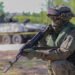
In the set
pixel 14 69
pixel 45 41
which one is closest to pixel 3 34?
pixel 14 69

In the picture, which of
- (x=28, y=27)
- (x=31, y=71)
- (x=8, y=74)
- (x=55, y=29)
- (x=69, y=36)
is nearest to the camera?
(x=69, y=36)

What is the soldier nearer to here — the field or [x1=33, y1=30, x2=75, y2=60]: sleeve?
[x1=33, y1=30, x2=75, y2=60]: sleeve

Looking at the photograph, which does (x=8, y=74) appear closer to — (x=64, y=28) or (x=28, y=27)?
(x=64, y=28)

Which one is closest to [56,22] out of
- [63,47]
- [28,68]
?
[63,47]

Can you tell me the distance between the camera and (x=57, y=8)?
3.87 meters

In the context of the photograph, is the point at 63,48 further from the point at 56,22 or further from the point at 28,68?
the point at 28,68

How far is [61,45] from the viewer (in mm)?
3773

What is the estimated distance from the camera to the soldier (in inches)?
146

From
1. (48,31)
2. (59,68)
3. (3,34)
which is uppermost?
(48,31)

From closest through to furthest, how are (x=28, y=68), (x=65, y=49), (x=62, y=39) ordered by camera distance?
(x=65, y=49) < (x=62, y=39) < (x=28, y=68)

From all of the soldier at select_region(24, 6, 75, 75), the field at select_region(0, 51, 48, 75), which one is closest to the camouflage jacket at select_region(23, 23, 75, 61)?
the soldier at select_region(24, 6, 75, 75)

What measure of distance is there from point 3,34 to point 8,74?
1229 centimetres

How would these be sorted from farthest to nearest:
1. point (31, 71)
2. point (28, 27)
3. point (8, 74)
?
point (28, 27) → point (31, 71) → point (8, 74)

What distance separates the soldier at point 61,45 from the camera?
3713 millimetres
